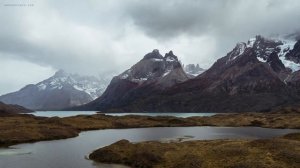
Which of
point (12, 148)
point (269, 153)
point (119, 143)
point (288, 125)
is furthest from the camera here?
point (288, 125)

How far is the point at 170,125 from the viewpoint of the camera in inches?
7869

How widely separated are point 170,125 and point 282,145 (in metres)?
138

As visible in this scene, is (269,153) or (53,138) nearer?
(269,153)

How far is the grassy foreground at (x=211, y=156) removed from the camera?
55.1 m

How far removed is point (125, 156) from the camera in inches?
2685

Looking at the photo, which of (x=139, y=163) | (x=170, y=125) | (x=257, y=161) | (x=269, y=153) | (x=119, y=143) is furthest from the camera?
(x=170, y=125)

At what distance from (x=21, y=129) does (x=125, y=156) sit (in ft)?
198

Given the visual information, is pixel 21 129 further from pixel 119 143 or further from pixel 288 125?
pixel 288 125

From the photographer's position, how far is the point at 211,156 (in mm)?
61656

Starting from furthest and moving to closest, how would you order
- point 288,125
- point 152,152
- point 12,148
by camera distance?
point 288,125 < point 12,148 < point 152,152

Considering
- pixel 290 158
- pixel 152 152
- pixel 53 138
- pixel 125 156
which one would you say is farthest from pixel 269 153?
pixel 53 138

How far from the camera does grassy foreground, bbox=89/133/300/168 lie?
55.1 meters

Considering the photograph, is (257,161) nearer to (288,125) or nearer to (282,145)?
(282,145)

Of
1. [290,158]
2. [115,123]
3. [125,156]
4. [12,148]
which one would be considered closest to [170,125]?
[115,123]
